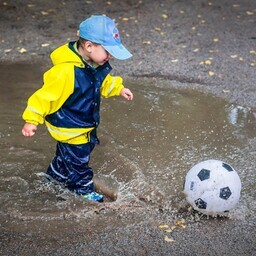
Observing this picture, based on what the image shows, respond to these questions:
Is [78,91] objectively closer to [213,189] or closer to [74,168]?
[74,168]

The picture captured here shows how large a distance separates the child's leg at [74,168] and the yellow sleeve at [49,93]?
0.51m

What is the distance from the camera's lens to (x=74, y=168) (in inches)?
169

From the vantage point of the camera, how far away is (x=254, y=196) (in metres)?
4.52

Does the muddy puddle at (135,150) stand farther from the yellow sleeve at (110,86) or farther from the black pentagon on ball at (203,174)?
the yellow sleeve at (110,86)

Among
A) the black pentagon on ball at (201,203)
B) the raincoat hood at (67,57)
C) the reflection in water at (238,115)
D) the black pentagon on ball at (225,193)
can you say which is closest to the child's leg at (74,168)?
the raincoat hood at (67,57)

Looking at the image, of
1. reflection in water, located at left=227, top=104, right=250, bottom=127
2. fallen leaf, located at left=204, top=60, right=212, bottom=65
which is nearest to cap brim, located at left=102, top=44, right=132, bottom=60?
reflection in water, located at left=227, top=104, right=250, bottom=127

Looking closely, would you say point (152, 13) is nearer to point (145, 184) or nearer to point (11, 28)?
point (11, 28)

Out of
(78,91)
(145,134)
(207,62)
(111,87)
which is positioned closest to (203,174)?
(111,87)

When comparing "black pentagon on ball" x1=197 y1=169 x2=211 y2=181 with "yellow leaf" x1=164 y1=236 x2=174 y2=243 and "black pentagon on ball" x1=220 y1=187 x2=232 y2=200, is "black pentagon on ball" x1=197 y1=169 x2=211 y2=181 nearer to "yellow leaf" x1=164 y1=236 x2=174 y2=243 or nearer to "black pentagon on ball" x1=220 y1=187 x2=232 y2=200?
"black pentagon on ball" x1=220 y1=187 x2=232 y2=200

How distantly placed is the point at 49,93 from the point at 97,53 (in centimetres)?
46

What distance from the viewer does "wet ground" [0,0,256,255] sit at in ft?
12.9

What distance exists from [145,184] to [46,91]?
140cm

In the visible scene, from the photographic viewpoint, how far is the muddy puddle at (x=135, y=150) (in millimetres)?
4340

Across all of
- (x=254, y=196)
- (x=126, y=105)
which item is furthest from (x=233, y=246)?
(x=126, y=105)
